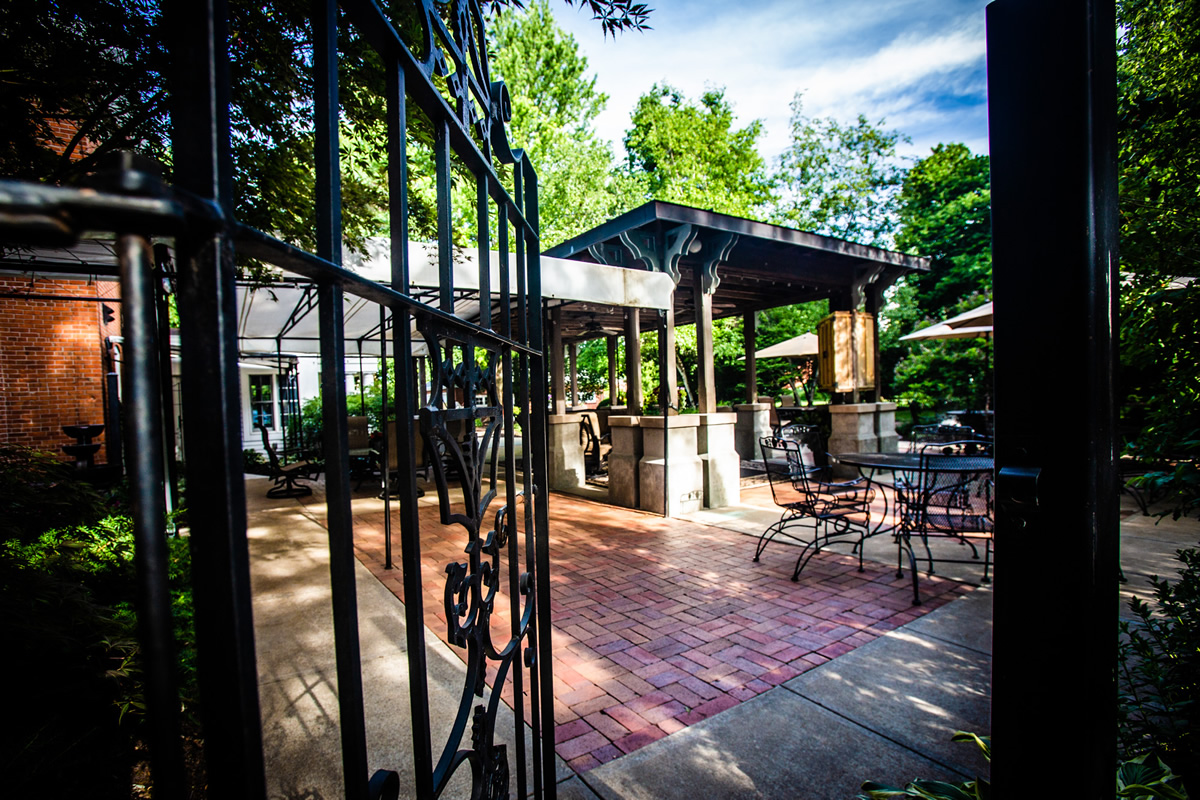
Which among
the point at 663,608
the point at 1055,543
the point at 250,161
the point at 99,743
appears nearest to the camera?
the point at 1055,543

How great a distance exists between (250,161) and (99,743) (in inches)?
93.6

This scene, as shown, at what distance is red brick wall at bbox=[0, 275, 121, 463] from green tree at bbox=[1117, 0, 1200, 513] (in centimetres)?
1039

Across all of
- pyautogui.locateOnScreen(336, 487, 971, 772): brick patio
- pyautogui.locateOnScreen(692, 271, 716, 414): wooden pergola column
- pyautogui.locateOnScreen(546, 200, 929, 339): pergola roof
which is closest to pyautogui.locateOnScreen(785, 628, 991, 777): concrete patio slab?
pyautogui.locateOnScreen(336, 487, 971, 772): brick patio

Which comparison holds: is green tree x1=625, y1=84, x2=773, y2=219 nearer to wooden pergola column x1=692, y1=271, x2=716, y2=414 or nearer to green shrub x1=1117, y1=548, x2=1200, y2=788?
wooden pergola column x1=692, y1=271, x2=716, y2=414

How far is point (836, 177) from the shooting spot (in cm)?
2423

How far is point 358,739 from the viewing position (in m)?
0.68

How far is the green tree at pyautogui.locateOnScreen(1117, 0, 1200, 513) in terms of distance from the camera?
2.06m

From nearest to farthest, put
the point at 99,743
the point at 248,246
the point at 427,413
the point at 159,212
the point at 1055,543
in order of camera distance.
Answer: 1. the point at 159,212
2. the point at 248,246
3. the point at 427,413
4. the point at 1055,543
5. the point at 99,743

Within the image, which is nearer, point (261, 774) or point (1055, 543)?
point (261, 774)

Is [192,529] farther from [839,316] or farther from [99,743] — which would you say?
[839,316]

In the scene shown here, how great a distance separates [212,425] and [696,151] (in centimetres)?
2220

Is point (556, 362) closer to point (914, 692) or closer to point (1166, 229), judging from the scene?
point (914, 692)

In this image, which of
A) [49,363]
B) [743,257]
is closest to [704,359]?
[743,257]

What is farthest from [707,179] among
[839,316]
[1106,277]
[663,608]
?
[1106,277]
